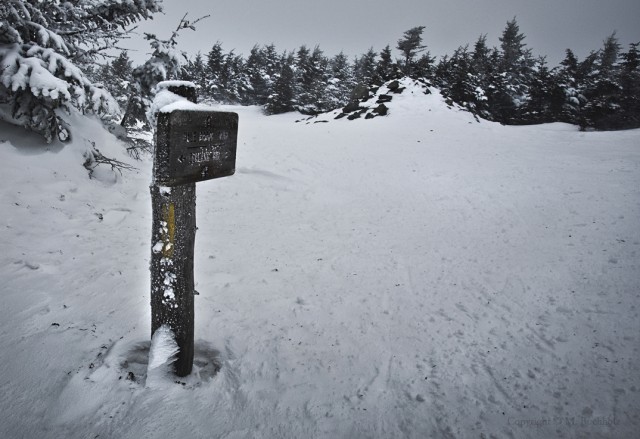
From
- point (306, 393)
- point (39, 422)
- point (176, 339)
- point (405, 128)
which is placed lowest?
point (306, 393)

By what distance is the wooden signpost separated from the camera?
2154mm

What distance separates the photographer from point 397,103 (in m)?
22.2

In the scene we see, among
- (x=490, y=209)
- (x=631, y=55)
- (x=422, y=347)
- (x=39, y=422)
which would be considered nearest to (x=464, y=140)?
(x=490, y=209)

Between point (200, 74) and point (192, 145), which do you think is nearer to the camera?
point (192, 145)

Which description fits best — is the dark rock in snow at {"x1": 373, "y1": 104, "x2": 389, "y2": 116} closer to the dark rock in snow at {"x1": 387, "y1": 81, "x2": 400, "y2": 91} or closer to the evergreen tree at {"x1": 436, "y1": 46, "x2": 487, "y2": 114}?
the dark rock in snow at {"x1": 387, "y1": 81, "x2": 400, "y2": 91}

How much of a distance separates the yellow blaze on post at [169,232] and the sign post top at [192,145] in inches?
10.6

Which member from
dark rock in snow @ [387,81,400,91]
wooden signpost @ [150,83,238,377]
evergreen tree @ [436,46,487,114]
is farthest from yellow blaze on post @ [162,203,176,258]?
evergreen tree @ [436,46,487,114]

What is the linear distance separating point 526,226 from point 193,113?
7674mm

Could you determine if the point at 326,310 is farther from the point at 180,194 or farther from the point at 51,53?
the point at 51,53

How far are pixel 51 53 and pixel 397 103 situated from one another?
20.8m

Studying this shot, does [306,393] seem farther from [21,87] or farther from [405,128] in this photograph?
[405,128]

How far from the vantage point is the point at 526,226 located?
23.3 feet

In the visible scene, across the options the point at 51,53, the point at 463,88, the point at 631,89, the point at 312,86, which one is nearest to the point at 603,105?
the point at 631,89

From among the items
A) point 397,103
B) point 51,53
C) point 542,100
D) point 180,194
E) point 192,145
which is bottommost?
point 180,194
